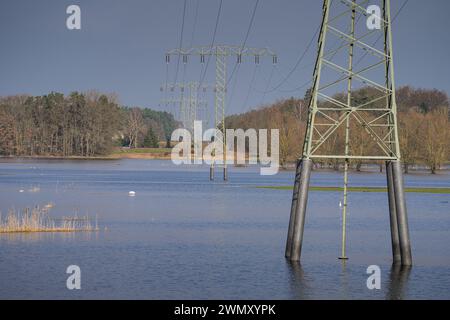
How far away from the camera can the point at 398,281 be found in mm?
33031

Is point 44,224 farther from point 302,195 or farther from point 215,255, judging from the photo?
point 302,195

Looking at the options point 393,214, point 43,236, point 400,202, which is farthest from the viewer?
point 43,236

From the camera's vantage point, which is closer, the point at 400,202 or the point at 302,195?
the point at 302,195

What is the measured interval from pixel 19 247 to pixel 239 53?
231ft

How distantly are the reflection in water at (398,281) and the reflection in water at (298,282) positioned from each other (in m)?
2.85

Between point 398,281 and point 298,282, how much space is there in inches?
152

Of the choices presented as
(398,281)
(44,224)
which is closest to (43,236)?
(44,224)

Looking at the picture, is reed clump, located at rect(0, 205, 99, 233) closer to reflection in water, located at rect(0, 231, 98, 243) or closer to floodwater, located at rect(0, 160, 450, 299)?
reflection in water, located at rect(0, 231, 98, 243)

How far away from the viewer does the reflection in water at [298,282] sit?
30.0m

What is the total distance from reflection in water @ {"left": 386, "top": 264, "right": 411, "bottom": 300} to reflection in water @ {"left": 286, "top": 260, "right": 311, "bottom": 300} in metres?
2.85

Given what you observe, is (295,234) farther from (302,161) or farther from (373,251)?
(373,251)
